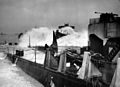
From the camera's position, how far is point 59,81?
12.6m

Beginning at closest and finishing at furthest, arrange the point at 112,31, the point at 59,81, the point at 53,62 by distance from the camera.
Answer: the point at 59,81, the point at 53,62, the point at 112,31

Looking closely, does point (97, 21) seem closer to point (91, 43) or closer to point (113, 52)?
point (91, 43)

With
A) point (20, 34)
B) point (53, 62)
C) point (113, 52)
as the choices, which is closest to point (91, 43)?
point (53, 62)

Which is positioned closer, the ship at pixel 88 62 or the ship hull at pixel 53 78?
the ship at pixel 88 62

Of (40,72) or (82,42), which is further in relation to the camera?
(82,42)

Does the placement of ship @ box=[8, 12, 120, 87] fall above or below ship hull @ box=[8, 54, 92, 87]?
above

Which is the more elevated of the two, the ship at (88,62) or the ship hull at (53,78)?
the ship at (88,62)

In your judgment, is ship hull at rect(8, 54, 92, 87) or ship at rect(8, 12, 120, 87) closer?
ship at rect(8, 12, 120, 87)

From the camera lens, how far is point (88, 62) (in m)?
9.47

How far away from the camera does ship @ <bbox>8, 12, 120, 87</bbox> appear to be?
30.2 ft

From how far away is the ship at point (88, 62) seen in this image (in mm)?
9203

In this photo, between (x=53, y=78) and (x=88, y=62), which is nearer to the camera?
(x=88, y=62)

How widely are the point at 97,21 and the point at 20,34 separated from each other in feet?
280

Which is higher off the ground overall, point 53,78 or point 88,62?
point 88,62
